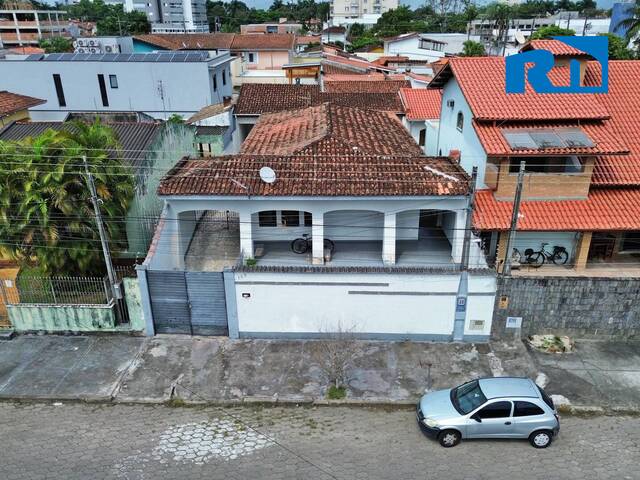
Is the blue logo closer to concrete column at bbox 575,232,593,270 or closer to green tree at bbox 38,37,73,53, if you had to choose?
concrete column at bbox 575,232,593,270

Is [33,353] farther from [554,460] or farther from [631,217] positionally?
[631,217]

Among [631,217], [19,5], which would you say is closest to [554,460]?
[631,217]

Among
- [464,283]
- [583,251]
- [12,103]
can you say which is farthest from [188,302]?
[12,103]

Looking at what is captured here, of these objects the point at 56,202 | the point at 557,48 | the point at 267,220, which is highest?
the point at 557,48

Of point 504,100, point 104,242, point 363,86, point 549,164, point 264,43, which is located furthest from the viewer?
point 264,43

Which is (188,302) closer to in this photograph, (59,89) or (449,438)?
(449,438)

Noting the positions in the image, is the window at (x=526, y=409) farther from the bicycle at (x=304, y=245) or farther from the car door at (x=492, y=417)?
the bicycle at (x=304, y=245)
